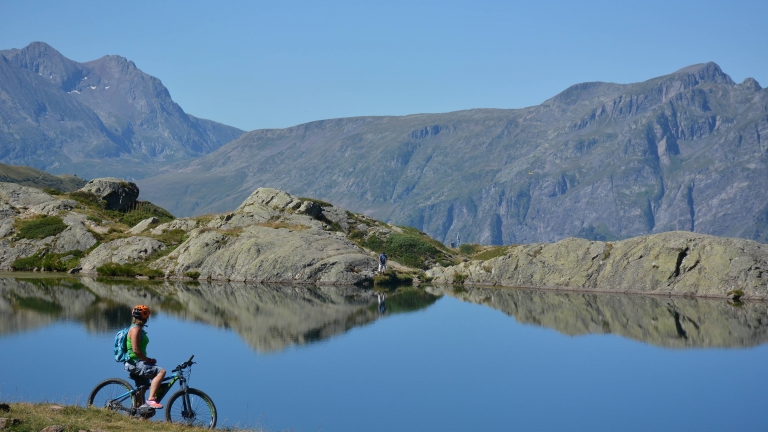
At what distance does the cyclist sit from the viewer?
2006cm

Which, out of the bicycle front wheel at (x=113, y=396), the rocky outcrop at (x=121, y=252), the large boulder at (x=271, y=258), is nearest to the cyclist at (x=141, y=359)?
the bicycle front wheel at (x=113, y=396)

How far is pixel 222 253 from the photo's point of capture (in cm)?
6950

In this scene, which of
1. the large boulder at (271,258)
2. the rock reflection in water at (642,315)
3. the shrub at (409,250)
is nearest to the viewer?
the rock reflection in water at (642,315)

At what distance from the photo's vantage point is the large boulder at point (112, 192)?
283ft

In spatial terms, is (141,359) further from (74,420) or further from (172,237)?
(172,237)

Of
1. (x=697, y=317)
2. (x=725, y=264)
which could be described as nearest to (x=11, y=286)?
(x=697, y=317)

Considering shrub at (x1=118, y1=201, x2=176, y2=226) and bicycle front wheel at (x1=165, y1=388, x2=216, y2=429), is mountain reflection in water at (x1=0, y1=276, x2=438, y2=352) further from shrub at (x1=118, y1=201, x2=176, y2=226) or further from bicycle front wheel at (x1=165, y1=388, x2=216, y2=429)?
shrub at (x1=118, y1=201, x2=176, y2=226)

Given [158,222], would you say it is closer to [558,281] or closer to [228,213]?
[228,213]

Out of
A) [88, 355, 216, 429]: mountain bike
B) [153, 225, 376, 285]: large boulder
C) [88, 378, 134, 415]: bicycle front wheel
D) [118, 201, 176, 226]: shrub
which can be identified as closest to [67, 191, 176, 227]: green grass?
[118, 201, 176, 226]: shrub

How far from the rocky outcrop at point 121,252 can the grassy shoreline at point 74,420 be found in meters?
51.4

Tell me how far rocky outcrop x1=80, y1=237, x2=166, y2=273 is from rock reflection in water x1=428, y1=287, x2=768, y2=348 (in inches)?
1014

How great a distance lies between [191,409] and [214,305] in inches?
1176

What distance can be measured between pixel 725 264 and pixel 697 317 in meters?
14.3

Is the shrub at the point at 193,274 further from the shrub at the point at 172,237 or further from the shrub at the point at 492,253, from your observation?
the shrub at the point at 492,253
